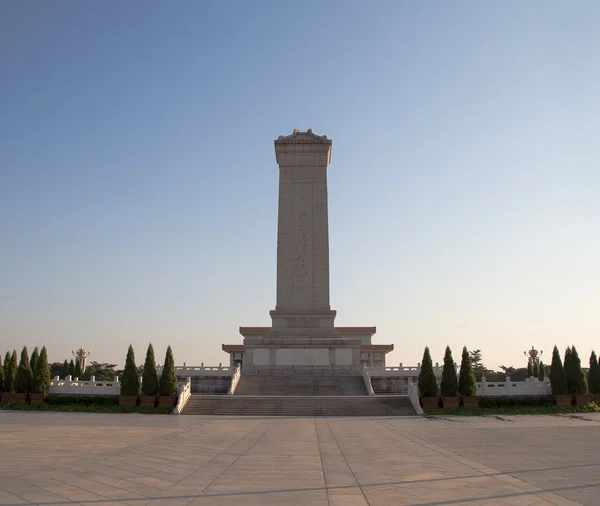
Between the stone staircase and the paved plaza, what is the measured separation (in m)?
14.9

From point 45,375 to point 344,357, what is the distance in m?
18.2

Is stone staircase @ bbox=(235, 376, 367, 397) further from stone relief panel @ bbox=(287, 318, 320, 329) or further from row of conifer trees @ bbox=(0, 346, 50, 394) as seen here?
row of conifer trees @ bbox=(0, 346, 50, 394)

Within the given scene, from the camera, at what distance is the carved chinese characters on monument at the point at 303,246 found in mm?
41750

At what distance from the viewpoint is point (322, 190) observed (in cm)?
4397

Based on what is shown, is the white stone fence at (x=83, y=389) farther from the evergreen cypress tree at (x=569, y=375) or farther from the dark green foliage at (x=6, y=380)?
the evergreen cypress tree at (x=569, y=375)

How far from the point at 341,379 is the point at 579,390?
523 inches

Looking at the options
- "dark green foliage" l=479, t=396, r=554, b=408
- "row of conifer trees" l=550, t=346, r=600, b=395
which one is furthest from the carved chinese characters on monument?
"row of conifer trees" l=550, t=346, r=600, b=395

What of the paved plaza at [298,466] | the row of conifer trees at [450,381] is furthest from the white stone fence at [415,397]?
the paved plaza at [298,466]

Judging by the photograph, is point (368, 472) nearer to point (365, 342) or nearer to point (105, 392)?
point (105, 392)

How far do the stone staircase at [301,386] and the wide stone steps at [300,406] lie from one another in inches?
177

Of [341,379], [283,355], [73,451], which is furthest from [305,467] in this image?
[283,355]

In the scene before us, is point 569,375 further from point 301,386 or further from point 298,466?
point 298,466

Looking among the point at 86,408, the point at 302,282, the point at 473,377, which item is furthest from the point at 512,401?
the point at 86,408

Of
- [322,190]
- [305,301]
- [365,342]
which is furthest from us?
[365,342]
